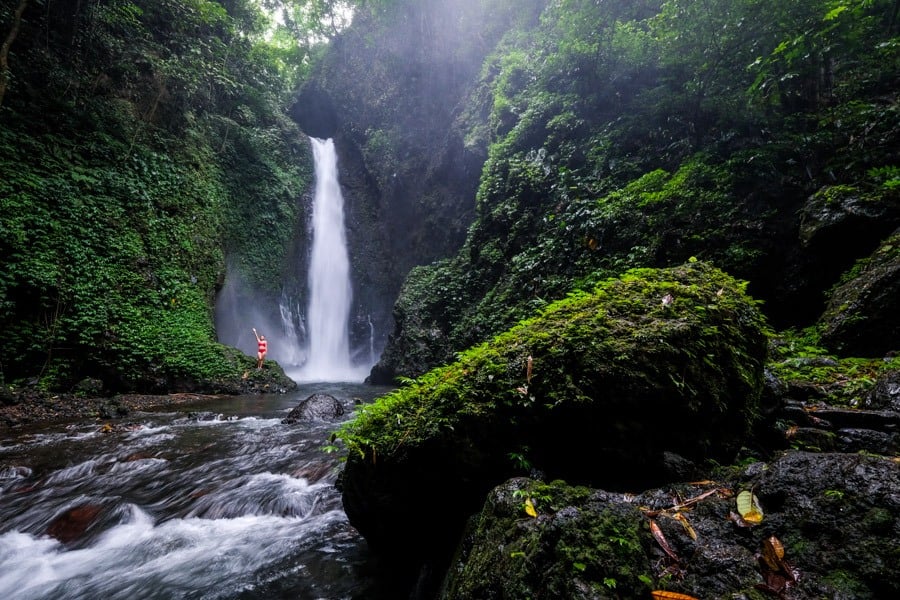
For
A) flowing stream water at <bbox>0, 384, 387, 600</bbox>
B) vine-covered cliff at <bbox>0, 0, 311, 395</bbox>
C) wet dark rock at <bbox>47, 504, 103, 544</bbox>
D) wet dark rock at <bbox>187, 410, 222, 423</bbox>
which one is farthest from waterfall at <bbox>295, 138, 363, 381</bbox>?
wet dark rock at <bbox>47, 504, 103, 544</bbox>

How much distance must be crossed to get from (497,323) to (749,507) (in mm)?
8632

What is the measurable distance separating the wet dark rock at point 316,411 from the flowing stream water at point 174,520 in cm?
136

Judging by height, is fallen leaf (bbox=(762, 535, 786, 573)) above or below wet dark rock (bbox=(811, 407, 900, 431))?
above

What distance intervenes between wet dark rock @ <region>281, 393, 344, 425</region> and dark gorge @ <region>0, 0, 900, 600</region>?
0.12m

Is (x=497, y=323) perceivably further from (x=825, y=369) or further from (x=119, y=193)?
(x=119, y=193)

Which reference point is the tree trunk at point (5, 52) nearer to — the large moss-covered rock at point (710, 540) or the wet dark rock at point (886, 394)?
the large moss-covered rock at point (710, 540)

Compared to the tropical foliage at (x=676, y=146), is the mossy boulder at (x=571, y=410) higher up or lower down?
lower down

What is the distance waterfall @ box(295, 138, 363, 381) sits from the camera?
22562 millimetres

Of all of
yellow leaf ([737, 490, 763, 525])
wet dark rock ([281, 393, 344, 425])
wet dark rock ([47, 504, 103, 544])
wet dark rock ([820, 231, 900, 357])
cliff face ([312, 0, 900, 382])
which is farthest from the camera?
wet dark rock ([281, 393, 344, 425])

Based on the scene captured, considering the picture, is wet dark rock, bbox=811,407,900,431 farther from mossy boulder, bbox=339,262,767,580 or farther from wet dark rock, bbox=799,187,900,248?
wet dark rock, bbox=799,187,900,248

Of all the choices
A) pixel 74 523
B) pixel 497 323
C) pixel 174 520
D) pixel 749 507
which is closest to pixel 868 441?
pixel 749 507

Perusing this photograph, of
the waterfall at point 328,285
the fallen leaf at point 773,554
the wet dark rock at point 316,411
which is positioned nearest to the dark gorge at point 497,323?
the fallen leaf at point 773,554

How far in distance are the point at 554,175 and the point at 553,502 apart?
420 inches

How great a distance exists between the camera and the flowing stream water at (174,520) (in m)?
3.01
